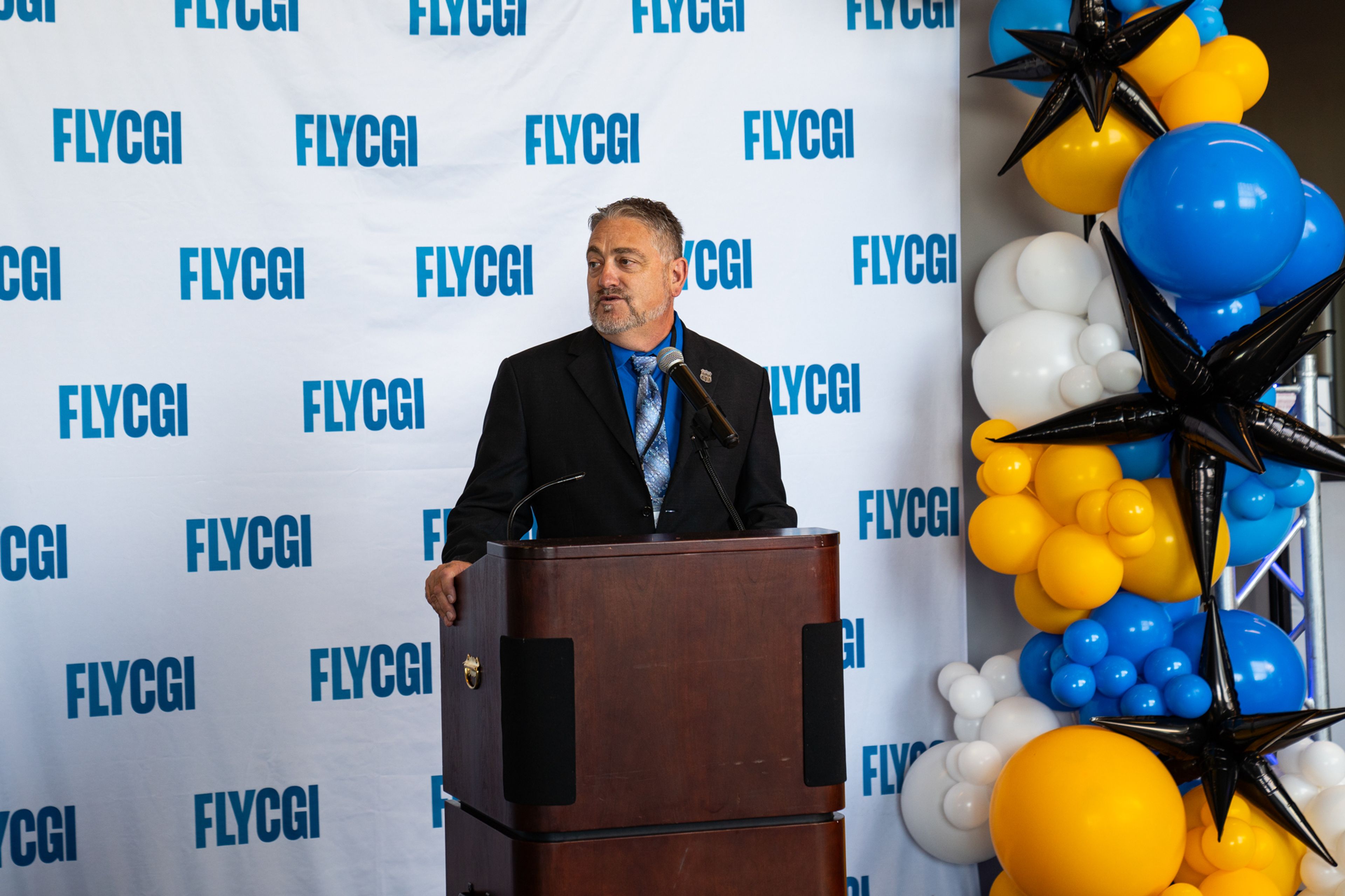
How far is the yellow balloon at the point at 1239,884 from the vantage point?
8.64 ft

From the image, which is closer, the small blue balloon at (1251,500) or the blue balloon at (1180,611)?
the small blue balloon at (1251,500)

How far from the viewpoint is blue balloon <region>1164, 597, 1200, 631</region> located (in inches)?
118

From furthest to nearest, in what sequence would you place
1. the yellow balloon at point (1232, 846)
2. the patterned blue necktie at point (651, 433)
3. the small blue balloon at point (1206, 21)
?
the small blue balloon at point (1206, 21)
the yellow balloon at point (1232, 846)
the patterned blue necktie at point (651, 433)

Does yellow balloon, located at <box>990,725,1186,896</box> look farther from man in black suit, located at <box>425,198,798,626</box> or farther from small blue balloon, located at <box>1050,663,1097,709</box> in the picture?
man in black suit, located at <box>425,198,798,626</box>

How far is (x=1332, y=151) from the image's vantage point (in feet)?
24.1

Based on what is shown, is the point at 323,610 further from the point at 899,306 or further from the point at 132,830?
the point at 899,306

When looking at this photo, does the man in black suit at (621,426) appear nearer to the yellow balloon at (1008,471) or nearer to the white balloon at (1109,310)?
the yellow balloon at (1008,471)

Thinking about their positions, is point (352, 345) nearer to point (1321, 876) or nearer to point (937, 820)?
point (937, 820)

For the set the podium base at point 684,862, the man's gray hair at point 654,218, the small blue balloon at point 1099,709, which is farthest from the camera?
the small blue balloon at point 1099,709

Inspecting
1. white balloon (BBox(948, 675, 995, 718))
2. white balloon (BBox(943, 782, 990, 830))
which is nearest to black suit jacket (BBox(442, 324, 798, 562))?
white balloon (BBox(948, 675, 995, 718))

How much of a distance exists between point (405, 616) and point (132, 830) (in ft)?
3.00

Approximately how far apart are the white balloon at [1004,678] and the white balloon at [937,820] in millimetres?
213

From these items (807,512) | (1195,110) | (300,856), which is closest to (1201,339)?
(1195,110)

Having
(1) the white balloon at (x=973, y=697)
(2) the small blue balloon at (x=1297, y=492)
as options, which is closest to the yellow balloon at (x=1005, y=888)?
(1) the white balloon at (x=973, y=697)
